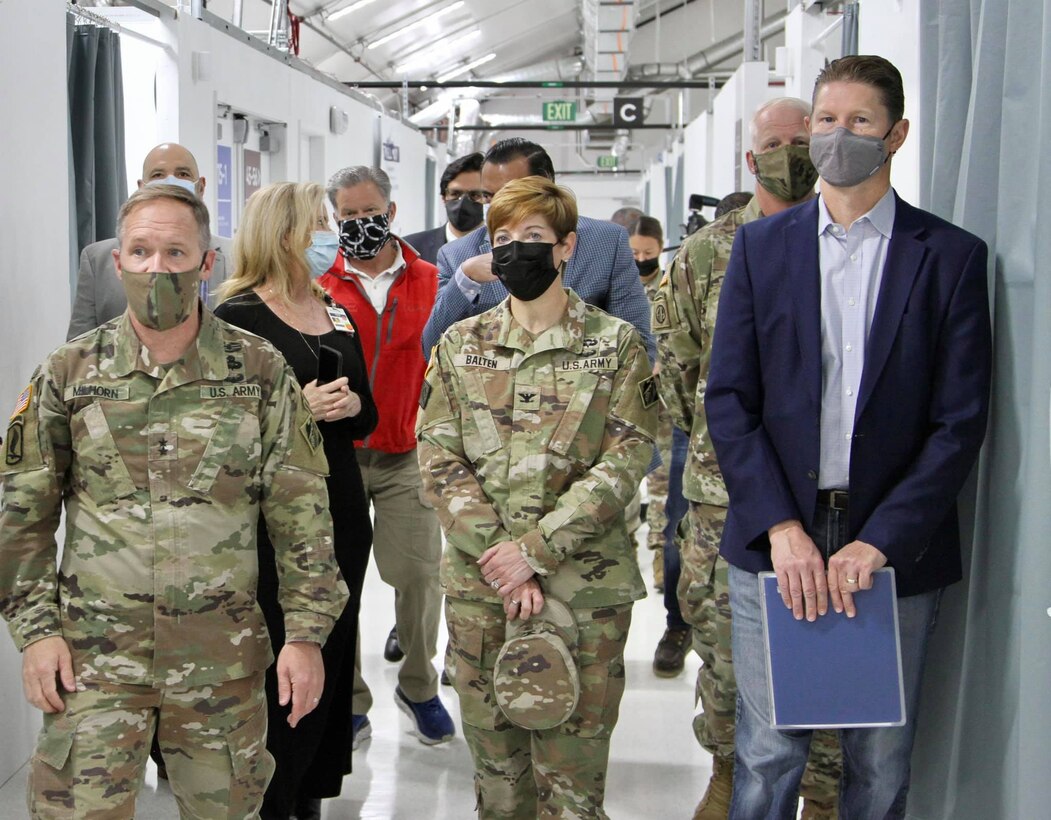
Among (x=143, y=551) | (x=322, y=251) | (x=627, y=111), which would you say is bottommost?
(x=143, y=551)

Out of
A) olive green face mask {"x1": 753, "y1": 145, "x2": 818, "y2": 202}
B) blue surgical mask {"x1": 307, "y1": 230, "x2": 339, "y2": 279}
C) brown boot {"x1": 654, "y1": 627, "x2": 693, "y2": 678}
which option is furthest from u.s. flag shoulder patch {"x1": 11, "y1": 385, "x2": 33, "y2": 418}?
brown boot {"x1": 654, "y1": 627, "x2": 693, "y2": 678}

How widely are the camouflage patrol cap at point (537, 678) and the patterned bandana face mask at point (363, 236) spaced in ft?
4.62

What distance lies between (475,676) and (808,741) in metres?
0.68

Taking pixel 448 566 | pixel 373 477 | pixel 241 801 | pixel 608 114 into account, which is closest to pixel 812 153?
pixel 448 566

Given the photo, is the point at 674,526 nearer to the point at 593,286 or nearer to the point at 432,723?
the point at 432,723

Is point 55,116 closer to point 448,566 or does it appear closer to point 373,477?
point 373,477

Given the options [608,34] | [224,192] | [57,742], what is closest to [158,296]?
[57,742]

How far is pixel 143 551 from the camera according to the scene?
1.97 m

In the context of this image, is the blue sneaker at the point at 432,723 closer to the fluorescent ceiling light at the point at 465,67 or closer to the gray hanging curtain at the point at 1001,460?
the gray hanging curtain at the point at 1001,460

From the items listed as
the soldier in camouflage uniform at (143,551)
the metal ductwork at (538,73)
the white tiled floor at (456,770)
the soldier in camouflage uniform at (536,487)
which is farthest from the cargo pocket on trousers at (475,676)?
the metal ductwork at (538,73)

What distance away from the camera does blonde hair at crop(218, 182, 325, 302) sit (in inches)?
109

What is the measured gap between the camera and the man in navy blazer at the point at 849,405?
2.06 metres

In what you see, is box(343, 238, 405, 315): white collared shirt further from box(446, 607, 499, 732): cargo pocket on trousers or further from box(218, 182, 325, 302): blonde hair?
box(446, 607, 499, 732): cargo pocket on trousers

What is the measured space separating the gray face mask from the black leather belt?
56 centimetres
